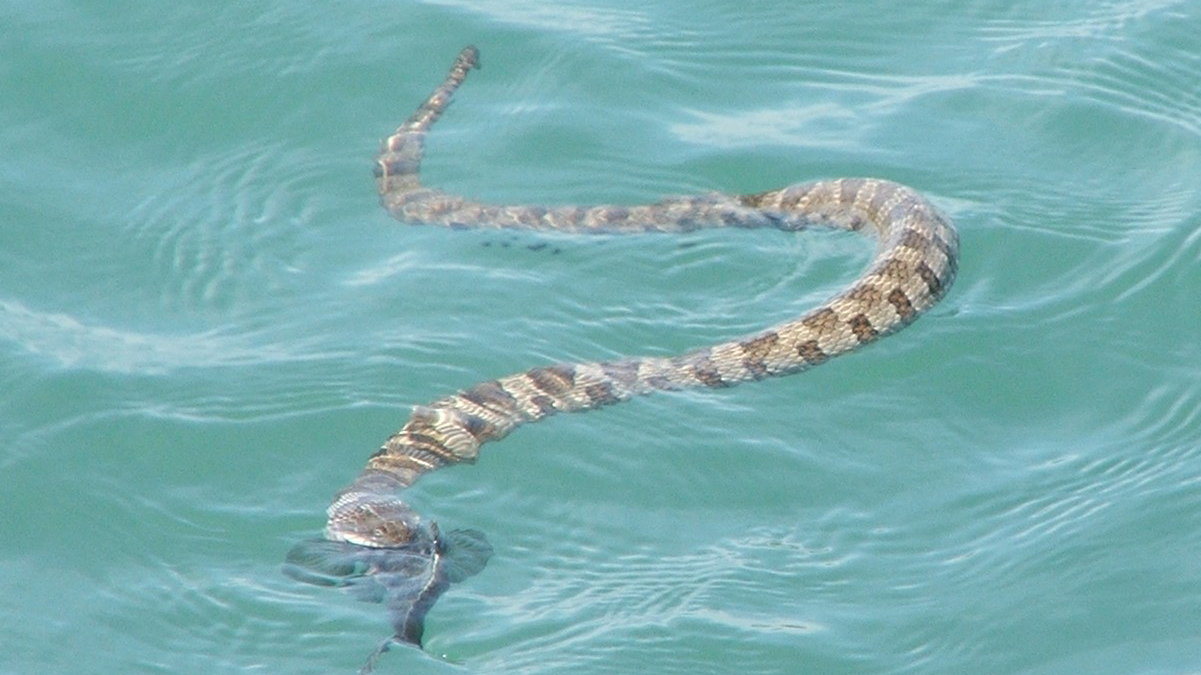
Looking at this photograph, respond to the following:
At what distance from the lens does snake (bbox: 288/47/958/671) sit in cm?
1012

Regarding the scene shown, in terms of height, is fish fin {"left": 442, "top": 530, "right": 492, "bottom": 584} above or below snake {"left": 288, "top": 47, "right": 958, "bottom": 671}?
below

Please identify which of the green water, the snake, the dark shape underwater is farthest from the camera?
the snake

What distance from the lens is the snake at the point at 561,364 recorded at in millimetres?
10117

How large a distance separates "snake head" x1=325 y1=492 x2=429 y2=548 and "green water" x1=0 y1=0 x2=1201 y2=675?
0.15 metres

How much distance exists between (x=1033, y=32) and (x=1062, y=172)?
209 cm

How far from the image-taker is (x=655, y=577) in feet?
33.7

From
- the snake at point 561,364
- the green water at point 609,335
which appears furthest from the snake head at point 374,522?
the green water at point 609,335

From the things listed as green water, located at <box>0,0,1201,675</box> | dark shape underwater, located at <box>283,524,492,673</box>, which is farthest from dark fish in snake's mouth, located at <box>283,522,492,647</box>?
green water, located at <box>0,0,1201,675</box>

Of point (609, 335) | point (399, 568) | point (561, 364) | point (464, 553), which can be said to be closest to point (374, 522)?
point (399, 568)

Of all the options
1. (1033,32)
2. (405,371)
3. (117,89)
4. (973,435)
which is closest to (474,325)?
(405,371)

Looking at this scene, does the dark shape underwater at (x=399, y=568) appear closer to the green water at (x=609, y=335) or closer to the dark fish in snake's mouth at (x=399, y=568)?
the dark fish in snake's mouth at (x=399, y=568)

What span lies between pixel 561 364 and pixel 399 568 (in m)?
2.37

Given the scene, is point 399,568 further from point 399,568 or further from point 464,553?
point 464,553

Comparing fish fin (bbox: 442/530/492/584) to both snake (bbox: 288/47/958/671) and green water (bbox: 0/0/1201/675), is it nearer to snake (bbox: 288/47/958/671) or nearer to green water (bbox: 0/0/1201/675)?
snake (bbox: 288/47/958/671)
